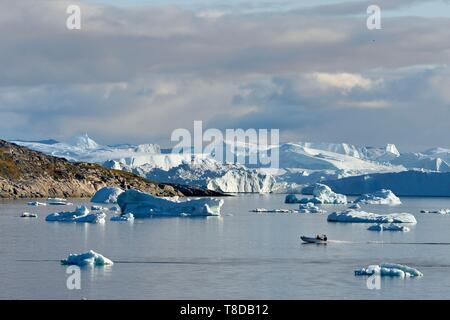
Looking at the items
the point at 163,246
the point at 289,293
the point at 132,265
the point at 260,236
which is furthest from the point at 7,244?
the point at 289,293

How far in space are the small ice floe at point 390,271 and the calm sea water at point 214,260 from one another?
568 millimetres

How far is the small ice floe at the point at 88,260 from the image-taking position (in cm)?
4878

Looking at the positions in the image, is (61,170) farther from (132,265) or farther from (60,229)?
(132,265)

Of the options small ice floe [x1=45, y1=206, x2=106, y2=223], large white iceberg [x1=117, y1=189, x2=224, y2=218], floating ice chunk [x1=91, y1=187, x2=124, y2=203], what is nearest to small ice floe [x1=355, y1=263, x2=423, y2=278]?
small ice floe [x1=45, y1=206, x2=106, y2=223]

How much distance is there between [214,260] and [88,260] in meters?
8.58

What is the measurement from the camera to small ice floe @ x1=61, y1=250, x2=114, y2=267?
160 feet

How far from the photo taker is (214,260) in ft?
179

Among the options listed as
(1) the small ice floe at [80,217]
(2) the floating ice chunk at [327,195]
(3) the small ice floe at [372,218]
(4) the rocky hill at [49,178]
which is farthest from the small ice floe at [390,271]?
(4) the rocky hill at [49,178]

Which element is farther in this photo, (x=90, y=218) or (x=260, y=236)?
(x=90, y=218)

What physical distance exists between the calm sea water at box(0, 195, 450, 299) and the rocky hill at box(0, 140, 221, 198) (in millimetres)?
71950

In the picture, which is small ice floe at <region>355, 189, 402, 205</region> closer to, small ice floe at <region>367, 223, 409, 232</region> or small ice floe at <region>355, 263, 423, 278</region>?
small ice floe at <region>367, 223, 409, 232</region>

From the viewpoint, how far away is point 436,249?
65375 mm

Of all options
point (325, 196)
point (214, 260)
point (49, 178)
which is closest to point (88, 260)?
point (214, 260)

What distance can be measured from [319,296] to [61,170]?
136 metres
